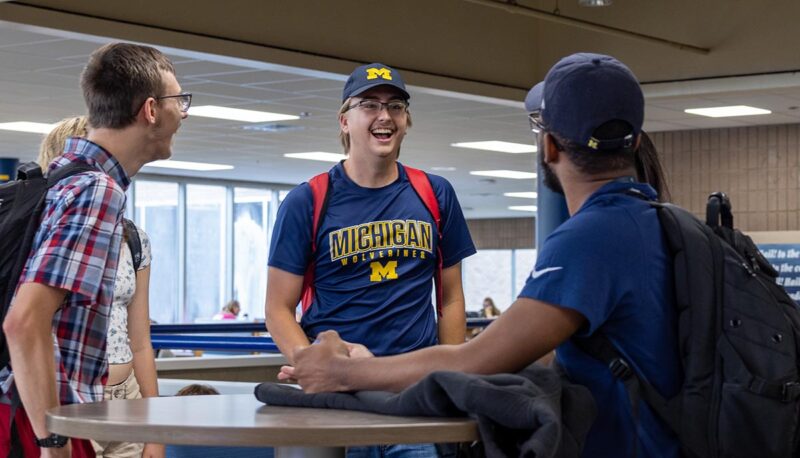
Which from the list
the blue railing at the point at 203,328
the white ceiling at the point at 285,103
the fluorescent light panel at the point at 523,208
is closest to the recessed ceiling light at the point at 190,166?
the white ceiling at the point at 285,103

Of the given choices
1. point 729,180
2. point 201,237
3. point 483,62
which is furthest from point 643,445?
point 201,237

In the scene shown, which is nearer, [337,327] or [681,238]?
[681,238]

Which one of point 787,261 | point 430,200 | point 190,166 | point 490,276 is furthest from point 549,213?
point 490,276

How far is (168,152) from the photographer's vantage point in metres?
2.45

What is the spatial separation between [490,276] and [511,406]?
3050 centimetres

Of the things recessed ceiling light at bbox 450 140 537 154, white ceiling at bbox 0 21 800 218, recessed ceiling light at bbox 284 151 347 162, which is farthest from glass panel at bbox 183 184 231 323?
recessed ceiling light at bbox 450 140 537 154

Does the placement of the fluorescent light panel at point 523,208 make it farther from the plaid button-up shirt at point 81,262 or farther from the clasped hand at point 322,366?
the clasped hand at point 322,366

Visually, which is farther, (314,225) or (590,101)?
(314,225)

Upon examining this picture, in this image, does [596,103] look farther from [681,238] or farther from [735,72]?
[735,72]

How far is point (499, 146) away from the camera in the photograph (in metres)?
16.1

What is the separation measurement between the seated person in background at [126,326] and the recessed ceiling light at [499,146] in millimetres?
12234

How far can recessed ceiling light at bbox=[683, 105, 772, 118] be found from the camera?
1220 cm

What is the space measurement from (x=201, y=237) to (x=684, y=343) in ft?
67.8

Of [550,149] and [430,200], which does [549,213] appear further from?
[550,149]
